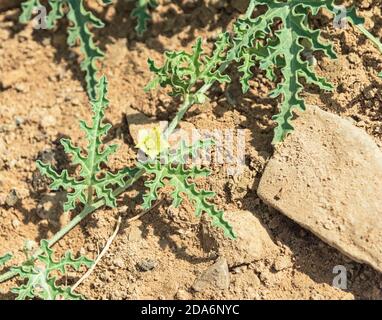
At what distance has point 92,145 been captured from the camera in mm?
3568

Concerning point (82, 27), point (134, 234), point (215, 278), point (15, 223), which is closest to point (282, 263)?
point (215, 278)

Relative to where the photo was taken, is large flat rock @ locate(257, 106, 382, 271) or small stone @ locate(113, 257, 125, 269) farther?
small stone @ locate(113, 257, 125, 269)

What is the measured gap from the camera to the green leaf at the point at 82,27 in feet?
13.0

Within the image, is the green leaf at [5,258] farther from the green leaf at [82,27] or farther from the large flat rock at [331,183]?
the large flat rock at [331,183]

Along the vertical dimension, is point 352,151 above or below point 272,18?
below

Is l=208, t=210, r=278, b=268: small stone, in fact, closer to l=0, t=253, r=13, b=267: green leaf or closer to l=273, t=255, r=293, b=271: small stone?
l=273, t=255, r=293, b=271: small stone

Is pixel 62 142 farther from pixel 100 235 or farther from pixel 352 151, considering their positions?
pixel 352 151

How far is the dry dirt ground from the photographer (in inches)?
133

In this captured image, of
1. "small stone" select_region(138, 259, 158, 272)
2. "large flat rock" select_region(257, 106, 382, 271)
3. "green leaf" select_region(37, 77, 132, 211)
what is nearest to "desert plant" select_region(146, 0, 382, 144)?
"large flat rock" select_region(257, 106, 382, 271)

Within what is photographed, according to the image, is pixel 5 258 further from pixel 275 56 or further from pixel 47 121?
pixel 275 56

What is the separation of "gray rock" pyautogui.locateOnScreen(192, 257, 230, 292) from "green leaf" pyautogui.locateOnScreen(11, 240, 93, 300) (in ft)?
1.88

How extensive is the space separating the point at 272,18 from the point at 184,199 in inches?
42.5

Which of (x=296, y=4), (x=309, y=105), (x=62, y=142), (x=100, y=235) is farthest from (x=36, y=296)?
(x=296, y=4)

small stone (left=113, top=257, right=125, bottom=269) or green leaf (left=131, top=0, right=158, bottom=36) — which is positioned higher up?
green leaf (left=131, top=0, right=158, bottom=36)
